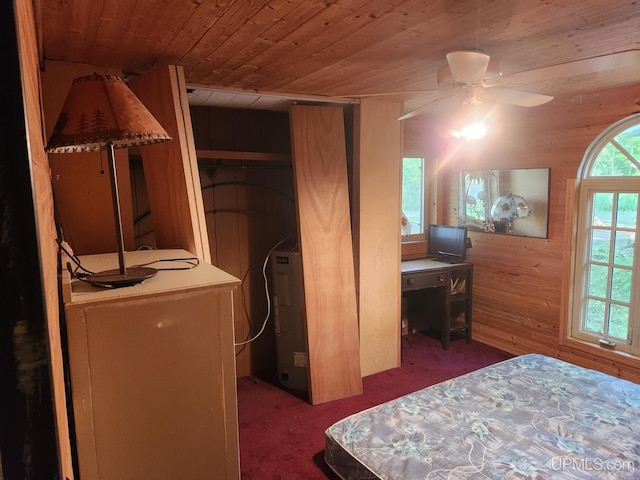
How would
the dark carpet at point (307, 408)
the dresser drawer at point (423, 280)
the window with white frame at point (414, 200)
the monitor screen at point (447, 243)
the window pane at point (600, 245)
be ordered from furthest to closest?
the window with white frame at point (414, 200) → the monitor screen at point (447, 243) → the dresser drawer at point (423, 280) → the window pane at point (600, 245) → the dark carpet at point (307, 408)

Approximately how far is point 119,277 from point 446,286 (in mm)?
3308

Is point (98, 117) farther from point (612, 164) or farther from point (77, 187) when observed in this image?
point (612, 164)

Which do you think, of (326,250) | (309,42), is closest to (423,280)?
(326,250)

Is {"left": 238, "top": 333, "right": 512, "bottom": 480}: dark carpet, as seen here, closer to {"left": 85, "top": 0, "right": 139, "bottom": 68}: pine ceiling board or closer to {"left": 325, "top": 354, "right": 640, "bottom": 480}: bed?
{"left": 325, "top": 354, "right": 640, "bottom": 480}: bed

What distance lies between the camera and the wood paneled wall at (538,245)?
3.29 metres

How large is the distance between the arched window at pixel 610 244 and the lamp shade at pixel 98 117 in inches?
132

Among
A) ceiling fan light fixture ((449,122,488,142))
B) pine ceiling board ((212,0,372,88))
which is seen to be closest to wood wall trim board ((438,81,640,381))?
ceiling fan light fixture ((449,122,488,142))

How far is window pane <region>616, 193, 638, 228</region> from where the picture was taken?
3141mm

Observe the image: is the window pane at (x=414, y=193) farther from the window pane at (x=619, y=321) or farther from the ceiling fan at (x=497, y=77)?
the ceiling fan at (x=497, y=77)

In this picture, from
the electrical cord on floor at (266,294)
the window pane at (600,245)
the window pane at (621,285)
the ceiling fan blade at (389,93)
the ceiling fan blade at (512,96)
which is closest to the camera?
the ceiling fan blade at (512,96)

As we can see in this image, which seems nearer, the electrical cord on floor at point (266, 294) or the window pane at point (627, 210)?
the window pane at point (627, 210)

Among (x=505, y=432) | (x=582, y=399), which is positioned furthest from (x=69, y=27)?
(x=582, y=399)

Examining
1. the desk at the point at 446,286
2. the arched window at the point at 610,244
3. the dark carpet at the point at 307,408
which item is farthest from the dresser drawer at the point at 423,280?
the arched window at the point at 610,244

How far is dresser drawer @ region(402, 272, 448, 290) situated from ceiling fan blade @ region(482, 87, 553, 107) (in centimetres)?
194
